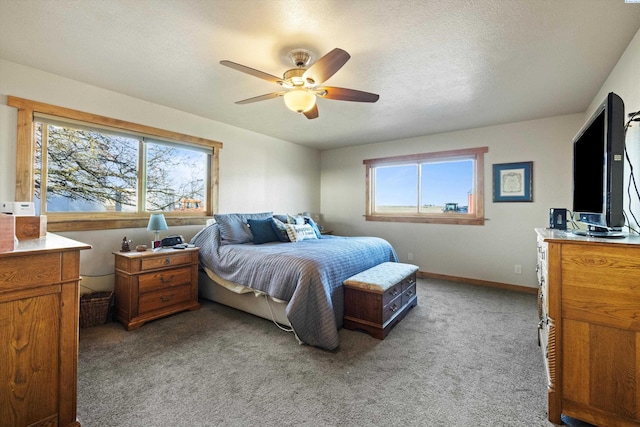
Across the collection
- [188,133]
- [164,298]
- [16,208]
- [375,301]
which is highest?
[188,133]

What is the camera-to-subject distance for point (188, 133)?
3652mm

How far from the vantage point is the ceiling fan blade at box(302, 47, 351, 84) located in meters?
1.77

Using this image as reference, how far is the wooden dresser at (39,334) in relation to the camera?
47.3 inches

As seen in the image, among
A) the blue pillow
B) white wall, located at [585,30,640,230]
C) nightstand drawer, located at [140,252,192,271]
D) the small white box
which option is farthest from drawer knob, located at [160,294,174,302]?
white wall, located at [585,30,640,230]

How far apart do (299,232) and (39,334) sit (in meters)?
2.65

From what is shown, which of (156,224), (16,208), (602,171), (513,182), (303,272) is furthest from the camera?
(513,182)

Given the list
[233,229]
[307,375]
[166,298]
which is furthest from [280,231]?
[307,375]

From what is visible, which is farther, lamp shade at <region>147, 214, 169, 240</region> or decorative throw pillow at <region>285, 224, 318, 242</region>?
decorative throw pillow at <region>285, 224, 318, 242</region>

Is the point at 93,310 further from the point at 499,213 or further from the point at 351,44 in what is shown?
the point at 499,213

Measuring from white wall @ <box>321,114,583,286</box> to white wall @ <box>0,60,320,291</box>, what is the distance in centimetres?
141

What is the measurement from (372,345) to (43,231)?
2.40 m

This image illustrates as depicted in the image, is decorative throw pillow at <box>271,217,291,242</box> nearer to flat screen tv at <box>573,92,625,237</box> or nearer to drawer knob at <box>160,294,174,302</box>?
drawer knob at <box>160,294,174,302</box>

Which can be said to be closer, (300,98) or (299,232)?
(300,98)

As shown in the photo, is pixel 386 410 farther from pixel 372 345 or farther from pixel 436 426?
pixel 372 345
